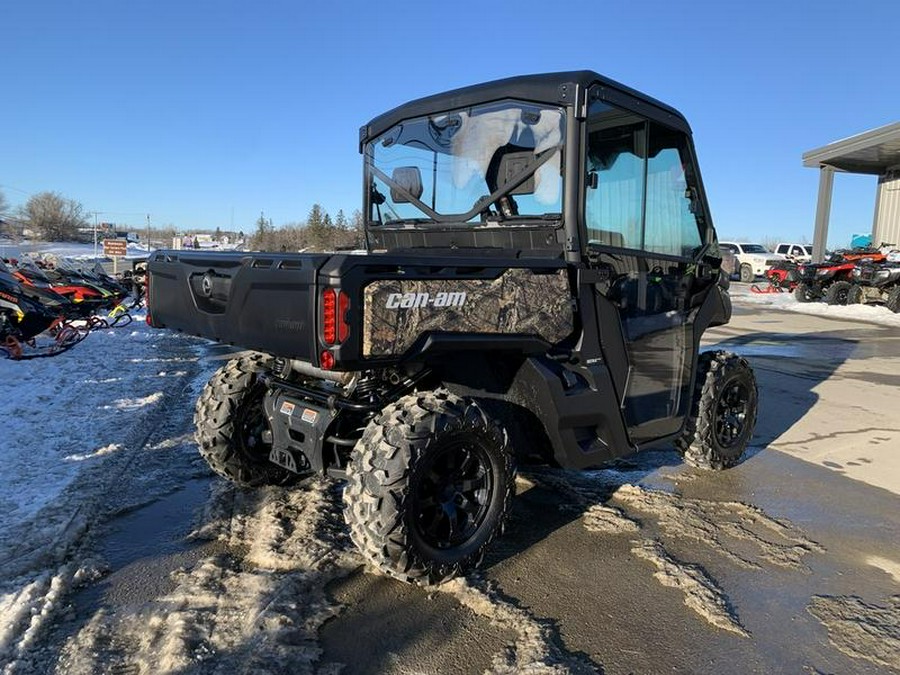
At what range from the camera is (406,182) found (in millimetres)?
4195

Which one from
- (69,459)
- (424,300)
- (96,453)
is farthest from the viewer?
(96,453)

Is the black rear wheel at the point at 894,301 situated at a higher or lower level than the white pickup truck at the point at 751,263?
lower

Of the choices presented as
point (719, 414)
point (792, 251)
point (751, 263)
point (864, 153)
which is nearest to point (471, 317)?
point (719, 414)

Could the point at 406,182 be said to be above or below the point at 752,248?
above

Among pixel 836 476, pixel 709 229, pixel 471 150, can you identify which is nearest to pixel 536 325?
pixel 471 150

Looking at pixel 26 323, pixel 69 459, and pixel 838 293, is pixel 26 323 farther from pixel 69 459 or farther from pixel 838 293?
pixel 838 293

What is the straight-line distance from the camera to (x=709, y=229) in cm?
462

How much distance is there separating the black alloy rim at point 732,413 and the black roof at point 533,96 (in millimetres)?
2020

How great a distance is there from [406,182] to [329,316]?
1.82m

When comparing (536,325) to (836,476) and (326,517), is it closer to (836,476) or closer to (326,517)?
(326,517)

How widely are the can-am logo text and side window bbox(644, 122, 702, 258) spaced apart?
163 cm

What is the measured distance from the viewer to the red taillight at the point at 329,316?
2.61 metres

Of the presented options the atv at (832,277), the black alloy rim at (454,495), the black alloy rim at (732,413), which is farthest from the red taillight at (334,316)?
the atv at (832,277)

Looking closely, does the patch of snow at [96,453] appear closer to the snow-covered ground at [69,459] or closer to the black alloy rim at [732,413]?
the snow-covered ground at [69,459]
